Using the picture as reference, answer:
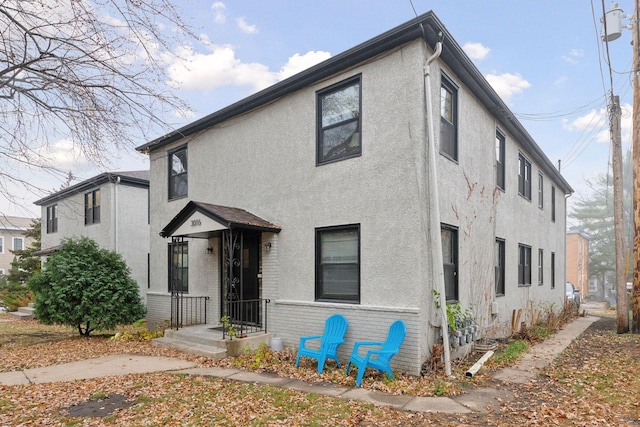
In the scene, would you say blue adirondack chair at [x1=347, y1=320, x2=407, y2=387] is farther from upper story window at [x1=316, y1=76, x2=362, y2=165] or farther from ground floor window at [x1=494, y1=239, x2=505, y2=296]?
ground floor window at [x1=494, y1=239, x2=505, y2=296]

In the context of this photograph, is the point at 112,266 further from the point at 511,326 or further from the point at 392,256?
the point at 511,326

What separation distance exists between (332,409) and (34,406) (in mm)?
3896

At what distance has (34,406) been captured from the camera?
555cm

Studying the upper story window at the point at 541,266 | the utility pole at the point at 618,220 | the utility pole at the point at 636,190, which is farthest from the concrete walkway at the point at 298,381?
the upper story window at the point at 541,266

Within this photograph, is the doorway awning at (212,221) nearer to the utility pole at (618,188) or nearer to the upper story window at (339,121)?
the upper story window at (339,121)

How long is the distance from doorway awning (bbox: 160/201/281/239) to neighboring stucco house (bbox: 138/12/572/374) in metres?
0.04

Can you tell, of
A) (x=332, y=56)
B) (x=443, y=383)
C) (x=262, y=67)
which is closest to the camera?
(x=443, y=383)

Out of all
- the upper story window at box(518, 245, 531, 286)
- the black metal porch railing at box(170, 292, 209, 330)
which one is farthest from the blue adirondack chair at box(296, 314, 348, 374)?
the upper story window at box(518, 245, 531, 286)

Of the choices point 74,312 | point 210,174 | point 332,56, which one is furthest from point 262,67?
point 74,312

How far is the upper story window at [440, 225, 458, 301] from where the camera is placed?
27.2 ft

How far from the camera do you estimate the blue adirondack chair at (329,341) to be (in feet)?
24.2

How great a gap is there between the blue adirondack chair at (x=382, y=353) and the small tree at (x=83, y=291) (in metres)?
7.98

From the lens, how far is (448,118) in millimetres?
8703

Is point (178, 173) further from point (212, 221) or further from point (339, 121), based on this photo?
point (339, 121)
